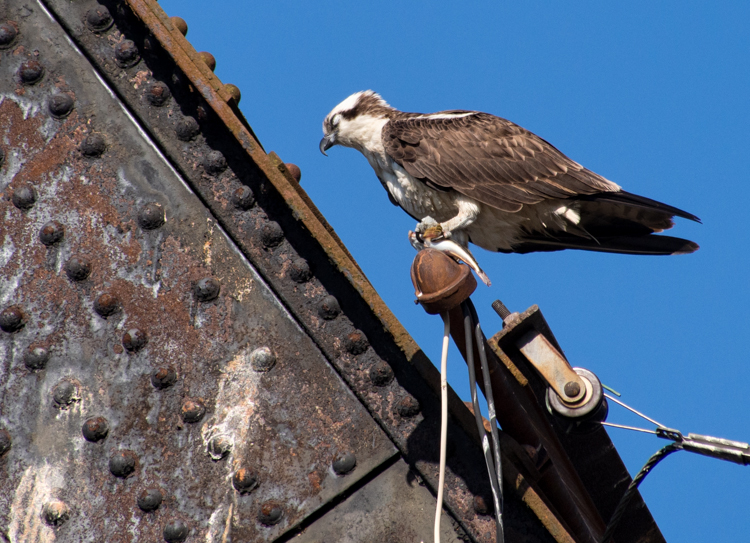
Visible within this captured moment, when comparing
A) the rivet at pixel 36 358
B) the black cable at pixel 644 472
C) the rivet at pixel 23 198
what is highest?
the rivet at pixel 23 198

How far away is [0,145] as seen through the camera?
2.73 metres

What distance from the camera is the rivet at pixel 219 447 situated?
8.04 feet

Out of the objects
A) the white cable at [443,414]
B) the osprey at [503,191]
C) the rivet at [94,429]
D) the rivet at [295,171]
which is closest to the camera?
the white cable at [443,414]

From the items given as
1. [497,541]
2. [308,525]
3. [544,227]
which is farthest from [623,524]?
[544,227]

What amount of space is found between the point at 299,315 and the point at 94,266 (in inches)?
30.9

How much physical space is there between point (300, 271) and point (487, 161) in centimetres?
303

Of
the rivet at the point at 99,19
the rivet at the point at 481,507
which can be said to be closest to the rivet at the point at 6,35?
the rivet at the point at 99,19

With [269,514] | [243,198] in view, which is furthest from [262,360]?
[243,198]

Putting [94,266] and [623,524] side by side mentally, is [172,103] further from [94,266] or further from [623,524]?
[623,524]

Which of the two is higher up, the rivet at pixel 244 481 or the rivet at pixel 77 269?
the rivet at pixel 77 269

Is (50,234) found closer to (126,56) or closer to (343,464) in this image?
(126,56)

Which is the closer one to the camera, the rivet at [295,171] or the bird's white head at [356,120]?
→ the rivet at [295,171]

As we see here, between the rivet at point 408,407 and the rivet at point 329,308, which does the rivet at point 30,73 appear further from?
the rivet at point 408,407

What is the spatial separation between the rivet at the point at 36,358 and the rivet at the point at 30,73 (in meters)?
1.09
